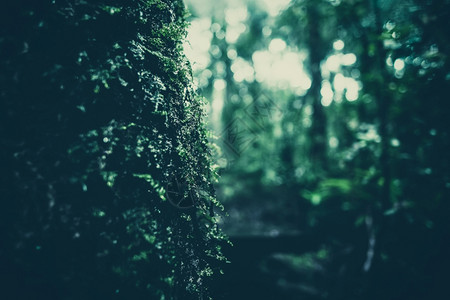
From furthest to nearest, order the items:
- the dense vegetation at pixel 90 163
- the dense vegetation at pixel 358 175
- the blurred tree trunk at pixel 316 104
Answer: the blurred tree trunk at pixel 316 104 < the dense vegetation at pixel 358 175 < the dense vegetation at pixel 90 163

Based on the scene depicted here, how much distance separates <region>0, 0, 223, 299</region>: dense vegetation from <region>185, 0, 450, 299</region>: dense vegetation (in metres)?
0.87

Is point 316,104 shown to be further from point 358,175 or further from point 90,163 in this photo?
point 90,163

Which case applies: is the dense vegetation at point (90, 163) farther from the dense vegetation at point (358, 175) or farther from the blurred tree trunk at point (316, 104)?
the blurred tree trunk at point (316, 104)

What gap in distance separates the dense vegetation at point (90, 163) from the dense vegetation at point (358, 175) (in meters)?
0.87

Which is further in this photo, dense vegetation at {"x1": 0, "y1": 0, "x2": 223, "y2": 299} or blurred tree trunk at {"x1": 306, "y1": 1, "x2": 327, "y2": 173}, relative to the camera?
blurred tree trunk at {"x1": 306, "y1": 1, "x2": 327, "y2": 173}

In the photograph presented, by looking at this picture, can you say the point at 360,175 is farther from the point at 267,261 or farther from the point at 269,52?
the point at 269,52

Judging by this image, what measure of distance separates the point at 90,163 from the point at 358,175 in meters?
6.54

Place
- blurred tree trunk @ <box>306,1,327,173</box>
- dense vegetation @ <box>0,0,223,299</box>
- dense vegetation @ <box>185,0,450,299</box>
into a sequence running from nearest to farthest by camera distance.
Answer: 1. dense vegetation @ <box>0,0,223,299</box>
2. dense vegetation @ <box>185,0,450,299</box>
3. blurred tree trunk @ <box>306,1,327,173</box>

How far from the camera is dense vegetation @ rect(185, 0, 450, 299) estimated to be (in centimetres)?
487

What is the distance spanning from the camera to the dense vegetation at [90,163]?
4.43ft

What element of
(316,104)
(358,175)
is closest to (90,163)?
(358,175)

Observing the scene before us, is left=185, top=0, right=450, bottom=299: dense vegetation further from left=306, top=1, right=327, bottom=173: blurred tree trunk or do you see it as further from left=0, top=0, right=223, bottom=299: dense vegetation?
left=0, top=0, right=223, bottom=299: dense vegetation

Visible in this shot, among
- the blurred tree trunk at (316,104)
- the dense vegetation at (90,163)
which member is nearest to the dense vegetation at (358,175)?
the blurred tree trunk at (316,104)

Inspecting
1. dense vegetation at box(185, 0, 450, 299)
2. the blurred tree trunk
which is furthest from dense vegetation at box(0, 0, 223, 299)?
the blurred tree trunk
